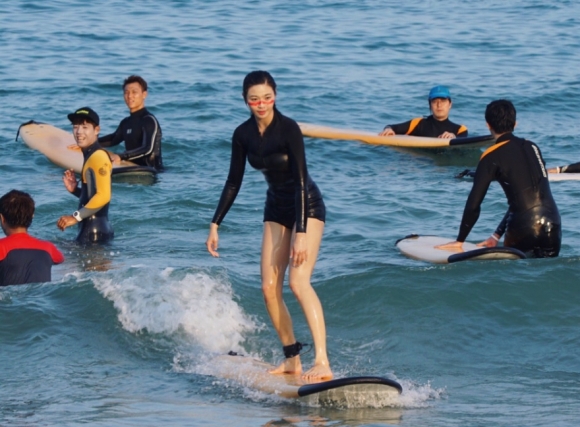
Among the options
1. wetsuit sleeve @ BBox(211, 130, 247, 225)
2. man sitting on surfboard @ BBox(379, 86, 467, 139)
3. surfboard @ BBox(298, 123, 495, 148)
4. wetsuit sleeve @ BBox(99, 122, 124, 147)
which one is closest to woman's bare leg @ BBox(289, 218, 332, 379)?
wetsuit sleeve @ BBox(211, 130, 247, 225)

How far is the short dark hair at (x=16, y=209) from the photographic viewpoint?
7.87 meters

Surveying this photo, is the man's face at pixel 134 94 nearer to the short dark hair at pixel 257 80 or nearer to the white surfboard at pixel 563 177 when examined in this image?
the white surfboard at pixel 563 177

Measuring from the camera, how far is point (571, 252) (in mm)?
10133

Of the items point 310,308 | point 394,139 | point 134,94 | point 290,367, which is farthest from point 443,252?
point 394,139

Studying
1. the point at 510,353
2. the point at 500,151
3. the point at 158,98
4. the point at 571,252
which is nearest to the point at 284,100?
the point at 158,98

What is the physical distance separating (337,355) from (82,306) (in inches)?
86.2

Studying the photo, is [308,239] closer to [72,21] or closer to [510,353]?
[510,353]

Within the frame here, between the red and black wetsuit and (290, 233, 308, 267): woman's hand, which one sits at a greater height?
(290, 233, 308, 267): woman's hand

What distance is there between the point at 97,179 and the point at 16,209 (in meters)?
1.36

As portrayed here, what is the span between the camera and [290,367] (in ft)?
21.6

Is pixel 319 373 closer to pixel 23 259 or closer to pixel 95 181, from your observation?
pixel 23 259

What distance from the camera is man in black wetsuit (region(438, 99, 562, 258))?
27.5 ft

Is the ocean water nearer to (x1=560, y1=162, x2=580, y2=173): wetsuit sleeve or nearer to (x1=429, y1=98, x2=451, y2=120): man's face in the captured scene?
(x1=560, y1=162, x2=580, y2=173): wetsuit sleeve

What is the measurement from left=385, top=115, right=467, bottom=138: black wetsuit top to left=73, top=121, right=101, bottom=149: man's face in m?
6.77
